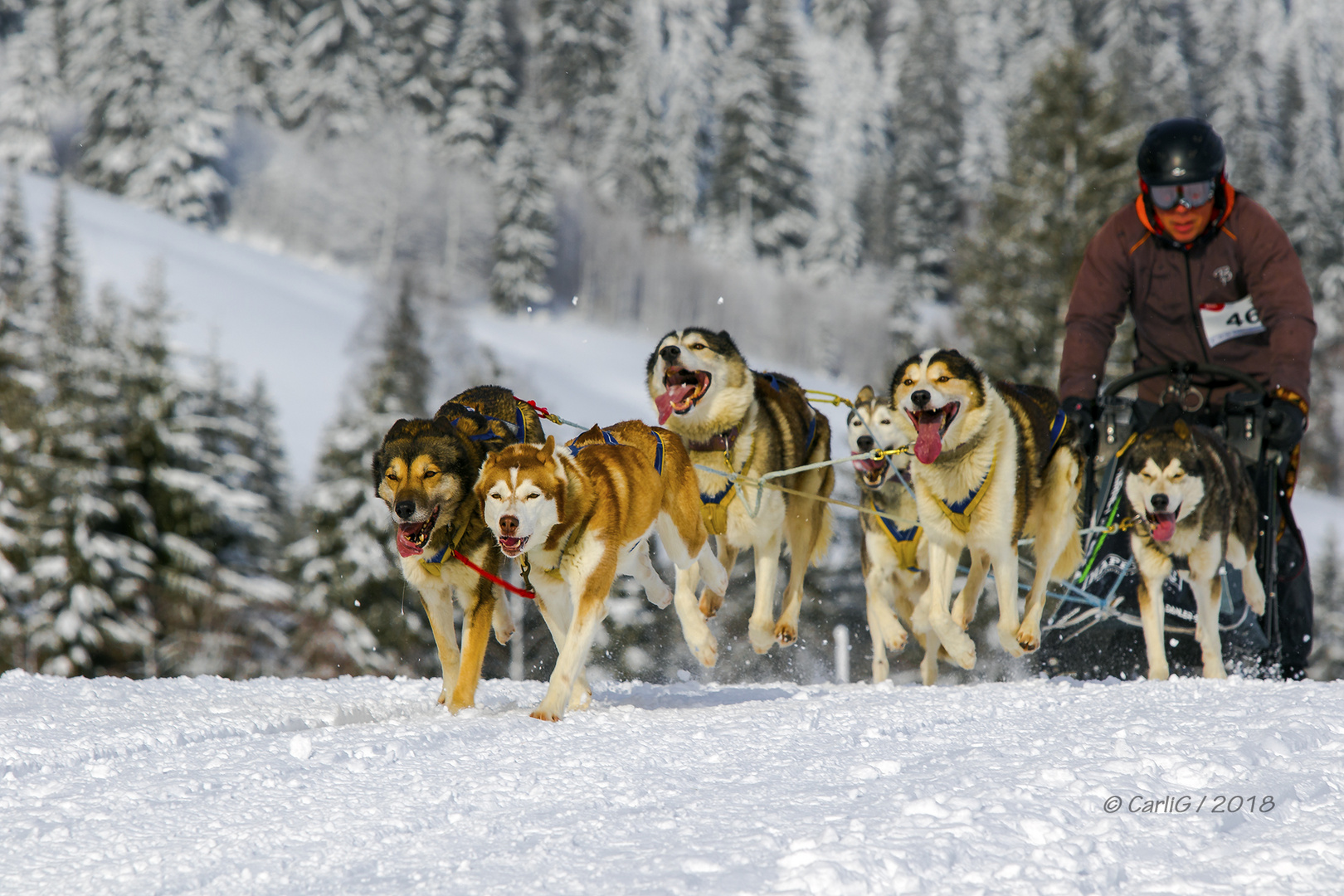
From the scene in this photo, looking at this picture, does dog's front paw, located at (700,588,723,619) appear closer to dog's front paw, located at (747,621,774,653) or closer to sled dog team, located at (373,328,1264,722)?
sled dog team, located at (373,328,1264,722)

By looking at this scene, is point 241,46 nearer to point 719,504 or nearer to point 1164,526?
point 719,504

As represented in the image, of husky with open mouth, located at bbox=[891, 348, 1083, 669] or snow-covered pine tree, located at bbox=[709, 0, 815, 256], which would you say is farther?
snow-covered pine tree, located at bbox=[709, 0, 815, 256]

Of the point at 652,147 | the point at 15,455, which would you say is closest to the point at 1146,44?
the point at 652,147

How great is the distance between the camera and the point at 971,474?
4.53 meters

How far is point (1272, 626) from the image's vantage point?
5.10 metres

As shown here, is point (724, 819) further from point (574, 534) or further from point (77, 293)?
point (77, 293)

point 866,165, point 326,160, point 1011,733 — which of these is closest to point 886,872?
point 1011,733

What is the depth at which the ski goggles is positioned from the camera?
4961 millimetres

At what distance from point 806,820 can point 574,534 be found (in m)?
1.62

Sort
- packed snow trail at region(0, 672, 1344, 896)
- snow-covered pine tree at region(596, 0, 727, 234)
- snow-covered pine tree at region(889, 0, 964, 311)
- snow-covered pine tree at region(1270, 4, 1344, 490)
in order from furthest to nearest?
snow-covered pine tree at region(889, 0, 964, 311) < snow-covered pine tree at region(596, 0, 727, 234) < snow-covered pine tree at region(1270, 4, 1344, 490) < packed snow trail at region(0, 672, 1344, 896)

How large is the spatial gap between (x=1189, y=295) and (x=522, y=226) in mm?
45072

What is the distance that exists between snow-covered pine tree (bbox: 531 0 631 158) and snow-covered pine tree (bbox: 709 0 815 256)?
6.96m

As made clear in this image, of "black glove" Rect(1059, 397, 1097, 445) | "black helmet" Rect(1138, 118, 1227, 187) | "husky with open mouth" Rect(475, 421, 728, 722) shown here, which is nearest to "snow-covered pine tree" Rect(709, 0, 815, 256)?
"black helmet" Rect(1138, 118, 1227, 187)

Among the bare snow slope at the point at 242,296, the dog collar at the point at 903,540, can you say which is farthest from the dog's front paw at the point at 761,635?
the bare snow slope at the point at 242,296
